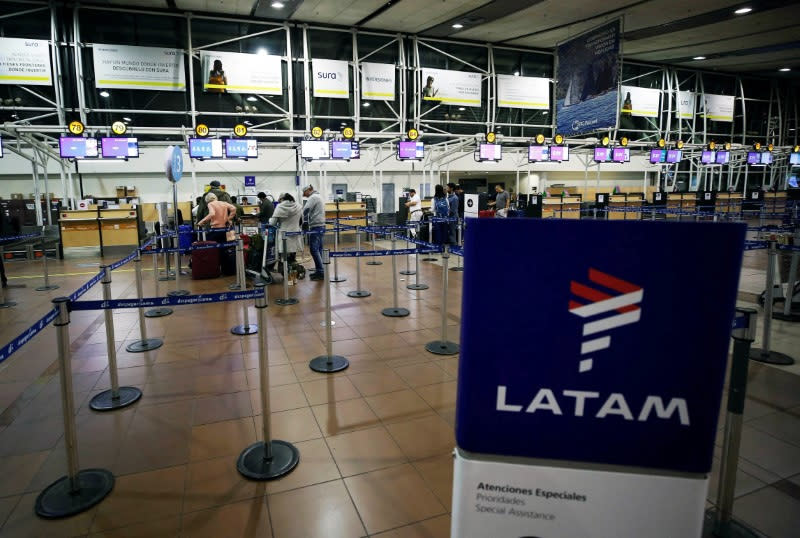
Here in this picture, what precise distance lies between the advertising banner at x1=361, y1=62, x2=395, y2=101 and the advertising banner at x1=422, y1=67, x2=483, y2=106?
1.27 meters

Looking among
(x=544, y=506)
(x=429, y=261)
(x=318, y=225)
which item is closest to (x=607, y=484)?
(x=544, y=506)

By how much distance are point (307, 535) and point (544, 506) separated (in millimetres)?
1790

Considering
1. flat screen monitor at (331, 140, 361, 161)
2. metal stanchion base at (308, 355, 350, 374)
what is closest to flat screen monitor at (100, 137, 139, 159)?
flat screen monitor at (331, 140, 361, 161)

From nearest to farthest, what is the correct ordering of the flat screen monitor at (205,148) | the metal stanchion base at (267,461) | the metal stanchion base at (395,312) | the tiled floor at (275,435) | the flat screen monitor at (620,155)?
the tiled floor at (275,435) < the metal stanchion base at (267,461) < the metal stanchion base at (395,312) < the flat screen monitor at (205,148) < the flat screen monitor at (620,155)

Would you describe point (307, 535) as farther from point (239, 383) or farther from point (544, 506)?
point (239, 383)

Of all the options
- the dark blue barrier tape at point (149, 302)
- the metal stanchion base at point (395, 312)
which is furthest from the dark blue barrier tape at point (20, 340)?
the metal stanchion base at point (395, 312)

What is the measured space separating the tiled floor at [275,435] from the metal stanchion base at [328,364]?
0.09m

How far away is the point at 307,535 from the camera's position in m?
2.45

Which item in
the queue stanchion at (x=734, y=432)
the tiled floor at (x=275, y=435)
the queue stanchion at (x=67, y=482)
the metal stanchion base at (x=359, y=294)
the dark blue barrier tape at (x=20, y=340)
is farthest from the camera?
the metal stanchion base at (x=359, y=294)

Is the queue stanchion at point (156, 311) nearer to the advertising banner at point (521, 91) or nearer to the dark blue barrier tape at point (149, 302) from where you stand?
the dark blue barrier tape at point (149, 302)

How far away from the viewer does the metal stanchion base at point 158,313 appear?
6616 millimetres

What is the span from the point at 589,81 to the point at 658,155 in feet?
30.1

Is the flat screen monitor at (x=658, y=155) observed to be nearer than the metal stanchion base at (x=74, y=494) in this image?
No

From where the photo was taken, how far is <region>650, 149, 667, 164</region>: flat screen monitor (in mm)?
18453
